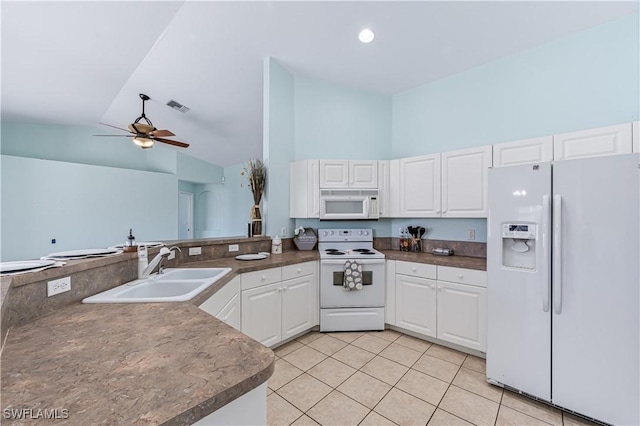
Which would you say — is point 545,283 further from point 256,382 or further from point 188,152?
point 188,152

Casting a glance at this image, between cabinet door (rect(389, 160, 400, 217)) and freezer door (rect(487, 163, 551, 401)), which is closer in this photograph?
freezer door (rect(487, 163, 551, 401))

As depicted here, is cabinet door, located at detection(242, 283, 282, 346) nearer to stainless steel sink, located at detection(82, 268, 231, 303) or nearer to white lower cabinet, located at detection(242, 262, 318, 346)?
white lower cabinet, located at detection(242, 262, 318, 346)

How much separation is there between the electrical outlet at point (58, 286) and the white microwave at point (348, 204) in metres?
2.22

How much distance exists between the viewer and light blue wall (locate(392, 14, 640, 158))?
2.25 meters

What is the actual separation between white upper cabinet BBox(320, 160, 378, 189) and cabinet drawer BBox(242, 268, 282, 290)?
120 cm

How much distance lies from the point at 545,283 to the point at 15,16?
182 inches

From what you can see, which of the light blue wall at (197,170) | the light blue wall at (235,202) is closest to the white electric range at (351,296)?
the light blue wall at (235,202)

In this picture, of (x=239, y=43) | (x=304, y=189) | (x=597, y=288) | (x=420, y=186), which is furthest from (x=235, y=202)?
(x=597, y=288)

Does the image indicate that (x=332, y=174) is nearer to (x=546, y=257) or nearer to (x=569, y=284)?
(x=546, y=257)

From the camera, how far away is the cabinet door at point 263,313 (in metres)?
2.19

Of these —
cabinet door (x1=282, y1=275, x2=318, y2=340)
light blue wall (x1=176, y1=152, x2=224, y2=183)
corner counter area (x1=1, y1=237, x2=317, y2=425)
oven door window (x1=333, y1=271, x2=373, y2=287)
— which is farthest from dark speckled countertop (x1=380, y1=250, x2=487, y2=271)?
light blue wall (x1=176, y1=152, x2=224, y2=183)

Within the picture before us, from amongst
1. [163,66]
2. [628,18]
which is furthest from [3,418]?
[628,18]

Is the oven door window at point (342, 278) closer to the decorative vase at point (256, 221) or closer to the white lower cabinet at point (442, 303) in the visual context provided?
the white lower cabinet at point (442, 303)

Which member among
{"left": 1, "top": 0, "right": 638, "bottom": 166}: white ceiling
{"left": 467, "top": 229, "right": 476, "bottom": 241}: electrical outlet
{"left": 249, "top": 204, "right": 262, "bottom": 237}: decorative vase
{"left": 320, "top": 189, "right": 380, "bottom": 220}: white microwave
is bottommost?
{"left": 467, "top": 229, "right": 476, "bottom": 241}: electrical outlet
